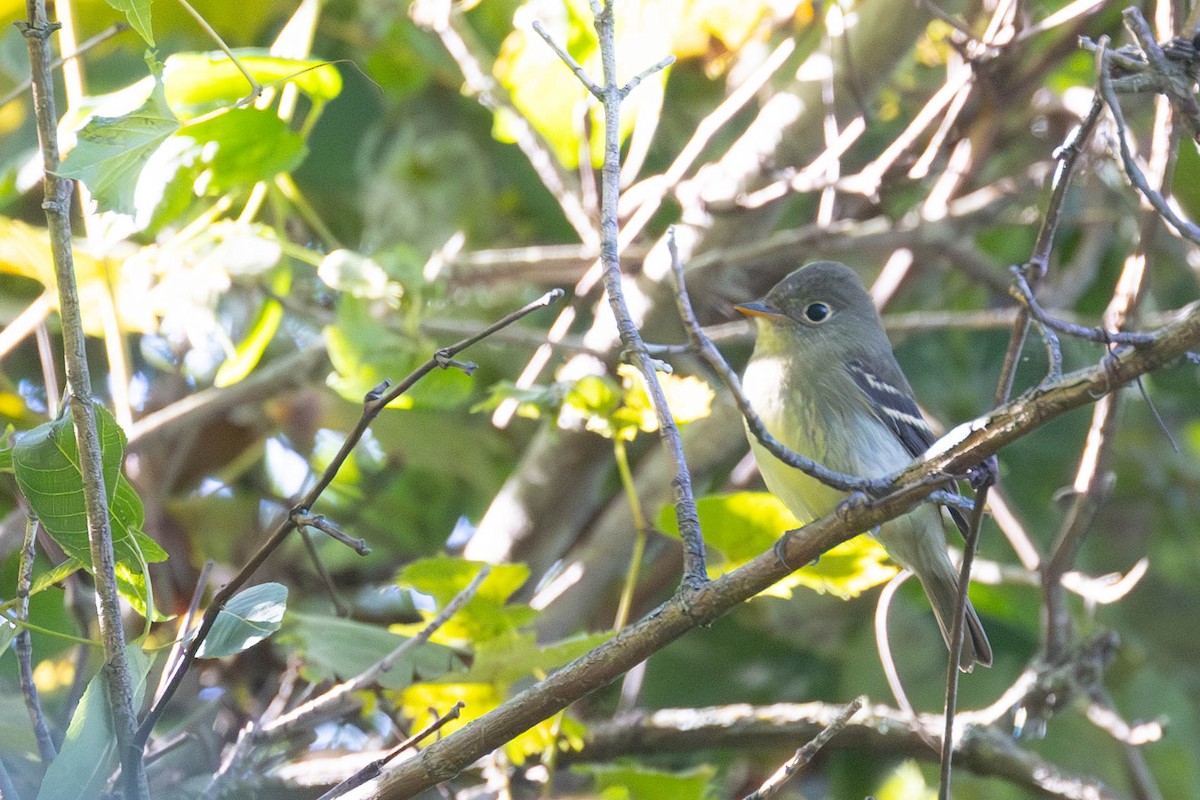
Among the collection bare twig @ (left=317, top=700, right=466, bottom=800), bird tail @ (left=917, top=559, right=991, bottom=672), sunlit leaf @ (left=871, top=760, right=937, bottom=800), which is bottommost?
sunlit leaf @ (left=871, top=760, right=937, bottom=800)

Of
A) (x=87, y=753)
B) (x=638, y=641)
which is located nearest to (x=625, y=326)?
(x=638, y=641)

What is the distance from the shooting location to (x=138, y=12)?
1.50 m

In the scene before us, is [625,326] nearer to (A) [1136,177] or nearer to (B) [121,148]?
(A) [1136,177]

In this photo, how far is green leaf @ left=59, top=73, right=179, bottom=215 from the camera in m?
1.72

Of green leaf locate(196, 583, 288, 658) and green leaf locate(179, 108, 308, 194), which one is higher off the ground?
green leaf locate(179, 108, 308, 194)

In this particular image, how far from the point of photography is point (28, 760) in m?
1.98

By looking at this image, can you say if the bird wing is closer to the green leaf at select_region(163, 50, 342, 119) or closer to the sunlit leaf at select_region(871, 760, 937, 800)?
the sunlit leaf at select_region(871, 760, 937, 800)

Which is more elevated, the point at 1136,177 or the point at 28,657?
the point at 1136,177

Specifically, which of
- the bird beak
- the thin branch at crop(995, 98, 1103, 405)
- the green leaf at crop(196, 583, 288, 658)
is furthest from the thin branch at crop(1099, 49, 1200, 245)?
the bird beak

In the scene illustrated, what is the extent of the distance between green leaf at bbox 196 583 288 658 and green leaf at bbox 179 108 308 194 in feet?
3.58

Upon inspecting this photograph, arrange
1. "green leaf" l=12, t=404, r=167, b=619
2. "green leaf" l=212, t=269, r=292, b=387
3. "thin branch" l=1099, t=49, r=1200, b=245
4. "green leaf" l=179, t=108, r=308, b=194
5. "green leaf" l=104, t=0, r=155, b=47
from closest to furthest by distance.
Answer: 1. "thin branch" l=1099, t=49, r=1200, b=245
2. "green leaf" l=12, t=404, r=167, b=619
3. "green leaf" l=104, t=0, r=155, b=47
4. "green leaf" l=179, t=108, r=308, b=194
5. "green leaf" l=212, t=269, r=292, b=387

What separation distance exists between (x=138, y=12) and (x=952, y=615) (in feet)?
6.71

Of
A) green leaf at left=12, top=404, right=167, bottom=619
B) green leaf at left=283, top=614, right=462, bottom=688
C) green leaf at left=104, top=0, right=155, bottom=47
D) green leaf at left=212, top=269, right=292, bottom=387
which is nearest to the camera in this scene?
green leaf at left=12, top=404, right=167, bottom=619

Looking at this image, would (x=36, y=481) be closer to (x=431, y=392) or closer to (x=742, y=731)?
(x=431, y=392)
